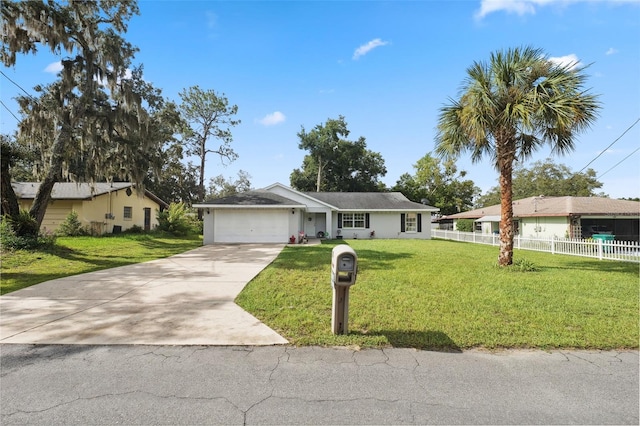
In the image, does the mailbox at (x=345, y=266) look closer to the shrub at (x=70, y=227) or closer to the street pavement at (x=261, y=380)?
the street pavement at (x=261, y=380)

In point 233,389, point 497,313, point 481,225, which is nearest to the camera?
point 233,389

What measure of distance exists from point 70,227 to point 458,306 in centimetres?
2182

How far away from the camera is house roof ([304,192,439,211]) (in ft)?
72.7

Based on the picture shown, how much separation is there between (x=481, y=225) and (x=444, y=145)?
77.5 feet

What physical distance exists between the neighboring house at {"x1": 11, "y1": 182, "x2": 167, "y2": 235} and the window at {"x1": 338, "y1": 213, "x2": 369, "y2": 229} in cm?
1247

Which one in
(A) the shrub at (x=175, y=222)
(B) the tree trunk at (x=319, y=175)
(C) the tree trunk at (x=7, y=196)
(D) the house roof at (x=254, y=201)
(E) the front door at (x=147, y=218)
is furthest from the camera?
→ (B) the tree trunk at (x=319, y=175)

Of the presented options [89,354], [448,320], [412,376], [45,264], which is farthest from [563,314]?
[45,264]

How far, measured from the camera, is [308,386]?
299 centimetres

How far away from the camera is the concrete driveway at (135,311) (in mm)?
4195

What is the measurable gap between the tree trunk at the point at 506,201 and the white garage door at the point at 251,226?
11098mm

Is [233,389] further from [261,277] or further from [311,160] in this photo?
[311,160]

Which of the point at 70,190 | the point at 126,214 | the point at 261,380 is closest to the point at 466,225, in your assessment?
the point at 126,214

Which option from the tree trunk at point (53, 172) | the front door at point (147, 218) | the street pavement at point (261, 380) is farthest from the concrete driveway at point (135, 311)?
the front door at point (147, 218)

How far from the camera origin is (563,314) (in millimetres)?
5062
